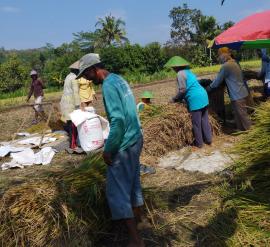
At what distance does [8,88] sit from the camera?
37.2 meters

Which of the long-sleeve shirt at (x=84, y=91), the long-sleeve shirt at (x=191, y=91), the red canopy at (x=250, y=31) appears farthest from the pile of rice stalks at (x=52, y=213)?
the long-sleeve shirt at (x=84, y=91)

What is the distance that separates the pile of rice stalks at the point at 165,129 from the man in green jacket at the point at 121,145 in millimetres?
2749

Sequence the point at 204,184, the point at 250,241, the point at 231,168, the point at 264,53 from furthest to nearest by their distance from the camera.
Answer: the point at 264,53, the point at 204,184, the point at 231,168, the point at 250,241

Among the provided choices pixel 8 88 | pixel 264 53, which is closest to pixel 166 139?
pixel 264 53

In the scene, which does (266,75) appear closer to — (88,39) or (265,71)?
(265,71)

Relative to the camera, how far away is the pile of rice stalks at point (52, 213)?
11.2ft

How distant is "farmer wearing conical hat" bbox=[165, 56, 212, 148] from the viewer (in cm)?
664

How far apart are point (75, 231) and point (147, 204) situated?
3.17 ft

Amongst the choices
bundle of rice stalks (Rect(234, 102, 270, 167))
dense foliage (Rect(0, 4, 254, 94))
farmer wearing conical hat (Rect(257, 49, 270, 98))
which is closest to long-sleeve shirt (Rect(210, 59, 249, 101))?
farmer wearing conical hat (Rect(257, 49, 270, 98))

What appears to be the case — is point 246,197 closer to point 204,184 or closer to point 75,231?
point 204,184

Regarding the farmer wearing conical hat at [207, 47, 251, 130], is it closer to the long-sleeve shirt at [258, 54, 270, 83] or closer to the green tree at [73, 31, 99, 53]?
the long-sleeve shirt at [258, 54, 270, 83]

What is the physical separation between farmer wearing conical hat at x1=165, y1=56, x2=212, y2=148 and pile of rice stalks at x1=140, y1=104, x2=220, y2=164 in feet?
0.48

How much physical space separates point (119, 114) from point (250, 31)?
4.36 metres

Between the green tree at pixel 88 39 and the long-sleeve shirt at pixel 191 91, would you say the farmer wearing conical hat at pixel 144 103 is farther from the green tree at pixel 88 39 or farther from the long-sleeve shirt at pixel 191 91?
the green tree at pixel 88 39
